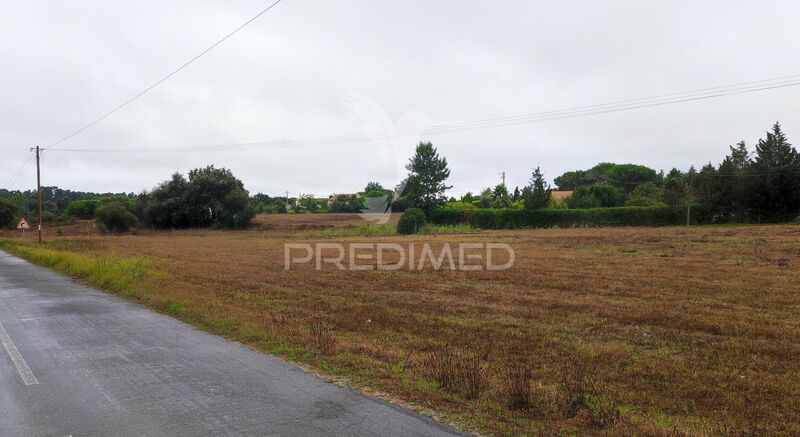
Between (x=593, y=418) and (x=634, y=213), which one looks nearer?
(x=593, y=418)

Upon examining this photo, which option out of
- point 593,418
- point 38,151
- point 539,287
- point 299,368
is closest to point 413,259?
point 539,287

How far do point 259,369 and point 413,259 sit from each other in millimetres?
16910

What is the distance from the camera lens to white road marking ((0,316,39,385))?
20.0 ft

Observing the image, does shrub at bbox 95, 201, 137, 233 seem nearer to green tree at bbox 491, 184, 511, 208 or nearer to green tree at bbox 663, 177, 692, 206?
green tree at bbox 491, 184, 511, 208

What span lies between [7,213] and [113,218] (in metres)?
29.4

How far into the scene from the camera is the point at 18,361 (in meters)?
6.95

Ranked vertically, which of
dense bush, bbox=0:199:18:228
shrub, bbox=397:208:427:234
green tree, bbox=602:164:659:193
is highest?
green tree, bbox=602:164:659:193

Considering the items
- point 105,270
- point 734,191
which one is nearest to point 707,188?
point 734,191

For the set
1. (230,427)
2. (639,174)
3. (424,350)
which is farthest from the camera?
(639,174)

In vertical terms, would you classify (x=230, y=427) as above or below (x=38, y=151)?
below

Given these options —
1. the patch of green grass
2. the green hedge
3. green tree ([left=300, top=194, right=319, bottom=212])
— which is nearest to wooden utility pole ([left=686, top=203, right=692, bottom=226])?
the green hedge

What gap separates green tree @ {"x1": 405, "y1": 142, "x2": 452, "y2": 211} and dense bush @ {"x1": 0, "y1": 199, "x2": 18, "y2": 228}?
6349cm

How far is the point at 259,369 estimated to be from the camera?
646 centimetres

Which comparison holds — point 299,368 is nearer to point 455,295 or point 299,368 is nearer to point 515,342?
point 515,342
